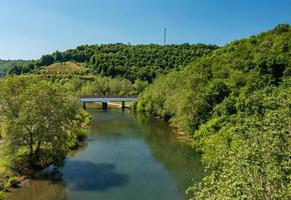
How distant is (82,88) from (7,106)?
11435 cm

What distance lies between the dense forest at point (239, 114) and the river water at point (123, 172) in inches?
A: 128

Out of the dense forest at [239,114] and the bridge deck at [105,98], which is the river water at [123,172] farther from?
the bridge deck at [105,98]

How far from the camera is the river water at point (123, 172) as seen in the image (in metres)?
40.5

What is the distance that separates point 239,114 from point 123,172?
685 inches

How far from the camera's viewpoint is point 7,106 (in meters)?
46.2

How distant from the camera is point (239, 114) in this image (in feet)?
171

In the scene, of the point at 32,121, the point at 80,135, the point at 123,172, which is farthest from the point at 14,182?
→ the point at 80,135

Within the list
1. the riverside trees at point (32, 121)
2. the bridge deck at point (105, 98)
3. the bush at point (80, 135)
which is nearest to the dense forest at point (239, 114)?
the bridge deck at point (105, 98)

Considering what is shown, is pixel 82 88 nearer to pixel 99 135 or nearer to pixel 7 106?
pixel 99 135

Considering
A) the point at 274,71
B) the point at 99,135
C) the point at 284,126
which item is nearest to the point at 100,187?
the point at 284,126

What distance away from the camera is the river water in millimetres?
40500

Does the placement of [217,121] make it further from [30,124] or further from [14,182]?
[14,182]

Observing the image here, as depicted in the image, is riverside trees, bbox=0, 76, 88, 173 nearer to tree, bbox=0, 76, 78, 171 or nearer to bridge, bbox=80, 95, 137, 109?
tree, bbox=0, 76, 78, 171

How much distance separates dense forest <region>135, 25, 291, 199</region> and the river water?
3.25m
